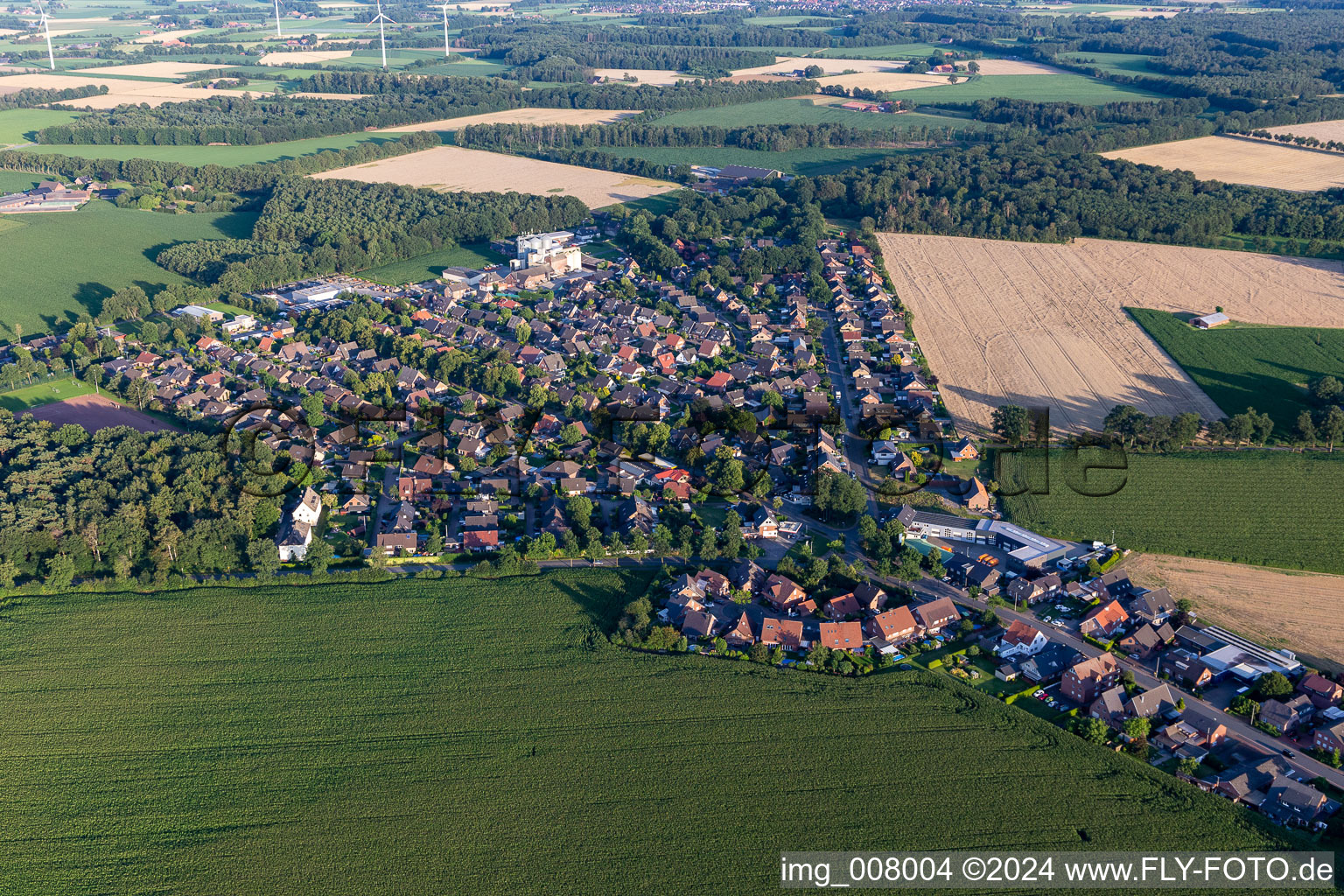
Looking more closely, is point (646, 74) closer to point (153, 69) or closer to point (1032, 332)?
point (153, 69)

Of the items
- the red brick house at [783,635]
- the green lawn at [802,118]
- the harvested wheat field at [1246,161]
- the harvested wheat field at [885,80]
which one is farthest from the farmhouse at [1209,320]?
the harvested wheat field at [885,80]

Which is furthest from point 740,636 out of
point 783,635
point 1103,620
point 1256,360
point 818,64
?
point 818,64

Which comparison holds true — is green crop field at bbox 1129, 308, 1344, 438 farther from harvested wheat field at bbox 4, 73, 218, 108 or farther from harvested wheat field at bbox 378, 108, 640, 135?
harvested wheat field at bbox 4, 73, 218, 108

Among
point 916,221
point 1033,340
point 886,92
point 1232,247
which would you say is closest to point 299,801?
point 1033,340

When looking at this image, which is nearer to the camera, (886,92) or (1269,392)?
(1269,392)

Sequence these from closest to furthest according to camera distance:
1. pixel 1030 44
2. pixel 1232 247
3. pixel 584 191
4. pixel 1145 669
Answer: pixel 1145 669, pixel 1232 247, pixel 584 191, pixel 1030 44

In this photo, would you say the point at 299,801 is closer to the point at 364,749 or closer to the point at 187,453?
the point at 364,749

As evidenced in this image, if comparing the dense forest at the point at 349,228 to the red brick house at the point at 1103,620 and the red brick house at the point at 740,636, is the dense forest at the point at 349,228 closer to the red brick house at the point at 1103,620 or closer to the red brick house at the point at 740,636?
the red brick house at the point at 740,636
